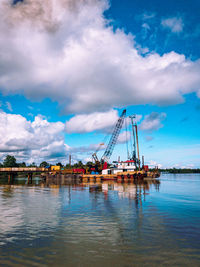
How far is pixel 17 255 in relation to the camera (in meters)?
7.66

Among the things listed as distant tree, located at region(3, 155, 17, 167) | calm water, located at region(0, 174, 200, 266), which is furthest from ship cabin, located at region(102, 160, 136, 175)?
distant tree, located at region(3, 155, 17, 167)

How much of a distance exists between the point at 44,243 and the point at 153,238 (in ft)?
18.3

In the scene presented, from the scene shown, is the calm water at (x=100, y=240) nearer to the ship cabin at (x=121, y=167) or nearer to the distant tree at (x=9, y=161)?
the ship cabin at (x=121, y=167)

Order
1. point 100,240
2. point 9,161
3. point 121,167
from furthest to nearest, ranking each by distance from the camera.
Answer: point 9,161
point 121,167
point 100,240

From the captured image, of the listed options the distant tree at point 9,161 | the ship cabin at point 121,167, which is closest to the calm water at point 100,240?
the ship cabin at point 121,167

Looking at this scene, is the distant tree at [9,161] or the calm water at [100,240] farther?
the distant tree at [9,161]

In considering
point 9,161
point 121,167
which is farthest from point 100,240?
point 9,161

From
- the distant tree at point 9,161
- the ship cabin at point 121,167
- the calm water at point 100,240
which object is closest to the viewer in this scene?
the calm water at point 100,240

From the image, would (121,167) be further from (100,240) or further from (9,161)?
(9,161)

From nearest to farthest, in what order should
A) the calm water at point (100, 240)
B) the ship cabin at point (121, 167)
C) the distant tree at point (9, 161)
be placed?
the calm water at point (100, 240) → the ship cabin at point (121, 167) → the distant tree at point (9, 161)

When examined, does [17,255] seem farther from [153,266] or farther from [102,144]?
[102,144]

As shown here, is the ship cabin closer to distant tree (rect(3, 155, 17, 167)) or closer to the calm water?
the calm water

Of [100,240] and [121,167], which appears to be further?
[121,167]

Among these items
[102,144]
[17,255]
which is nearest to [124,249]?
[17,255]
